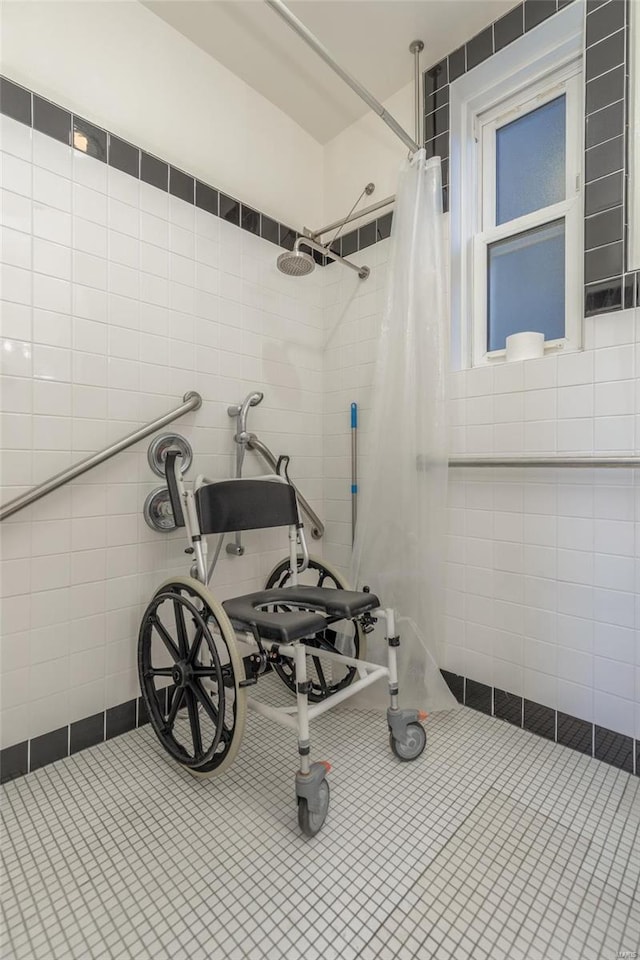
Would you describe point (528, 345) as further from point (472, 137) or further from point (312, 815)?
point (312, 815)

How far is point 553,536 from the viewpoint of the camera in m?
1.36

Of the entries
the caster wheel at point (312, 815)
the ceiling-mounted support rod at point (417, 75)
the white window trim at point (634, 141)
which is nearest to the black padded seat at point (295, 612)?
the caster wheel at point (312, 815)

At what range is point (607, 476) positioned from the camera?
4.12ft

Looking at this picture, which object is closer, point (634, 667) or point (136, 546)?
point (634, 667)

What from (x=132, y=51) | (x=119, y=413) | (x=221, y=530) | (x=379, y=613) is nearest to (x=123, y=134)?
(x=132, y=51)

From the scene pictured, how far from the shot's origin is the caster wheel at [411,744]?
1231 millimetres

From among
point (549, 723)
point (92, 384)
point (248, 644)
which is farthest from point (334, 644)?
point (92, 384)

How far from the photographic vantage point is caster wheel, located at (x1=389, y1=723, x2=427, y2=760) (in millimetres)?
1231

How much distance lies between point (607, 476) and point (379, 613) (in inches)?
30.9

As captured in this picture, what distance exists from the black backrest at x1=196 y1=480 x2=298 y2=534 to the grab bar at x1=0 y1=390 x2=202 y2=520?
0.89ft

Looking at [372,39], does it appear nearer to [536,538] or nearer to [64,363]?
[64,363]

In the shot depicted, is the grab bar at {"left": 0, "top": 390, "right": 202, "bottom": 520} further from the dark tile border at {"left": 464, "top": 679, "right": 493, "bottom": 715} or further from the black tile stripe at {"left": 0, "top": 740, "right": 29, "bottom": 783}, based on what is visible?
the dark tile border at {"left": 464, "top": 679, "right": 493, "bottom": 715}

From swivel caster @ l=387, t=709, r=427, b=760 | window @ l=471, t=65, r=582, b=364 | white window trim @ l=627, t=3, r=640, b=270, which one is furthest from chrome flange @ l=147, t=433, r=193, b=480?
white window trim @ l=627, t=3, r=640, b=270

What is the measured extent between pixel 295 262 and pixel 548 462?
3.58 feet
